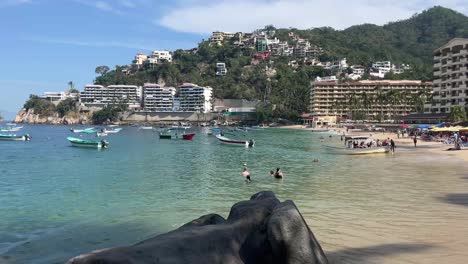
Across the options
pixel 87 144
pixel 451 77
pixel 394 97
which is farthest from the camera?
pixel 394 97

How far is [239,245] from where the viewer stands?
7219 millimetres

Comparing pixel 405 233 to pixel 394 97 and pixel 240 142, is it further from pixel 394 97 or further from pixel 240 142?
pixel 394 97

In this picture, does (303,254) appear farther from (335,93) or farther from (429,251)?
(335,93)

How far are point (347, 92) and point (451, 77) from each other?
6562cm

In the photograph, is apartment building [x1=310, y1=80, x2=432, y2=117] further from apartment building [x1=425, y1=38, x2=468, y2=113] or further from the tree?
the tree

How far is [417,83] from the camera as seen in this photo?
16438cm

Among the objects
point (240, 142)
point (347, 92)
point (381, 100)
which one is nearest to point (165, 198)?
point (240, 142)

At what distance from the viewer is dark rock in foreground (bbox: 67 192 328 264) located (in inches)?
238

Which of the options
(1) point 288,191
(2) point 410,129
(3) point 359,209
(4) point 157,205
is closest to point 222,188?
(1) point 288,191

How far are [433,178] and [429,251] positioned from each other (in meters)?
18.2

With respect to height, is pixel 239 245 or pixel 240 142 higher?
pixel 239 245

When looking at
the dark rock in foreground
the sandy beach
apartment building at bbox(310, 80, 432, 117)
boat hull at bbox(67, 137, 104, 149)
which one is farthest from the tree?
the dark rock in foreground

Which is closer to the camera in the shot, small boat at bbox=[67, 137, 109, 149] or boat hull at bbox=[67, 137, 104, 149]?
boat hull at bbox=[67, 137, 104, 149]

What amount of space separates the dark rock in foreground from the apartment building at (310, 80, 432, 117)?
509ft
